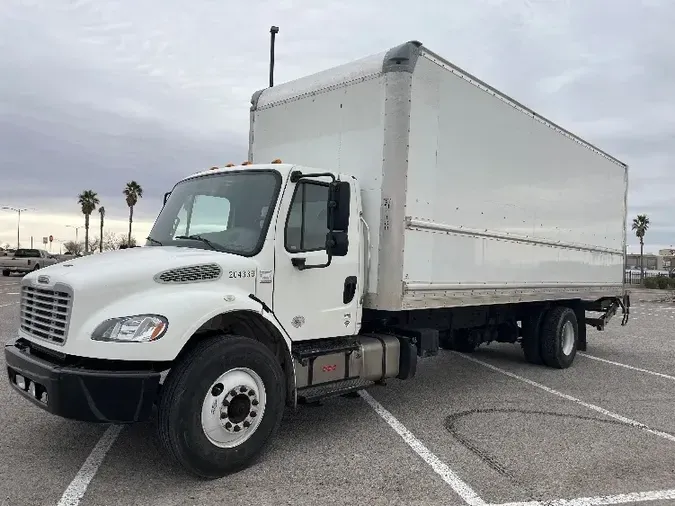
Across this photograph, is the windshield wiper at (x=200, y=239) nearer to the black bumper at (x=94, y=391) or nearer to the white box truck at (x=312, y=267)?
the white box truck at (x=312, y=267)

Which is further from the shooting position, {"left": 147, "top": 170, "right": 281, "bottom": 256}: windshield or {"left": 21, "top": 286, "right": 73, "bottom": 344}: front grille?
{"left": 147, "top": 170, "right": 281, "bottom": 256}: windshield

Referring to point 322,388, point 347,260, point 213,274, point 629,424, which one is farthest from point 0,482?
point 629,424

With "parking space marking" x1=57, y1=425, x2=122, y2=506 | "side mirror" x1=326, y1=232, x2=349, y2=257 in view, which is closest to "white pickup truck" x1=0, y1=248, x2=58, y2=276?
"parking space marking" x1=57, y1=425, x2=122, y2=506

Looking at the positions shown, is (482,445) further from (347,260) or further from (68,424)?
(68,424)

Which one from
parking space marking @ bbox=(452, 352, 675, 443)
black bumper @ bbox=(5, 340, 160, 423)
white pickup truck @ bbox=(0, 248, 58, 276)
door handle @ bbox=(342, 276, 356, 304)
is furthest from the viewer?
white pickup truck @ bbox=(0, 248, 58, 276)

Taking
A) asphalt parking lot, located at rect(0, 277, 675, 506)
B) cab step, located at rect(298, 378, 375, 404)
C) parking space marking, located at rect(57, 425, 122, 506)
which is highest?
cab step, located at rect(298, 378, 375, 404)

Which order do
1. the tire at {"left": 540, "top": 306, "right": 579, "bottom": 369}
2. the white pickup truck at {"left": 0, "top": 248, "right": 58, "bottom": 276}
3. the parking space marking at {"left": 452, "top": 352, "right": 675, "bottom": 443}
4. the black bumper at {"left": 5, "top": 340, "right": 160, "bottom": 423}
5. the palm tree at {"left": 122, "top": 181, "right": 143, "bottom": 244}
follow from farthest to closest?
the palm tree at {"left": 122, "top": 181, "right": 143, "bottom": 244} < the white pickup truck at {"left": 0, "top": 248, "right": 58, "bottom": 276} < the tire at {"left": 540, "top": 306, "right": 579, "bottom": 369} < the parking space marking at {"left": 452, "top": 352, "right": 675, "bottom": 443} < the black bumper at {"left": 5, "top": 340, "right": 160, "bottom": 423}

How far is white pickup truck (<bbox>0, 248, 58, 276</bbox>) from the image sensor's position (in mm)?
33219

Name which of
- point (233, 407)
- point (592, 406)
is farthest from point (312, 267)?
point (592, 406)

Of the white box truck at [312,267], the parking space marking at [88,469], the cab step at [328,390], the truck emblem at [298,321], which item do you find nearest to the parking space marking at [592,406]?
the white box truck at [312,267]

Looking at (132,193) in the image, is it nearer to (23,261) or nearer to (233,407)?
(23,261)

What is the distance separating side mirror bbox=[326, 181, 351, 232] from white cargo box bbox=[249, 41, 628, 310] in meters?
0.91

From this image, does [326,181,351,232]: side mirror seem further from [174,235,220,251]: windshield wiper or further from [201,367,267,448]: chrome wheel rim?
[201,367,267,448]: chrome wheel rim

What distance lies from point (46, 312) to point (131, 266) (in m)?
0.76
